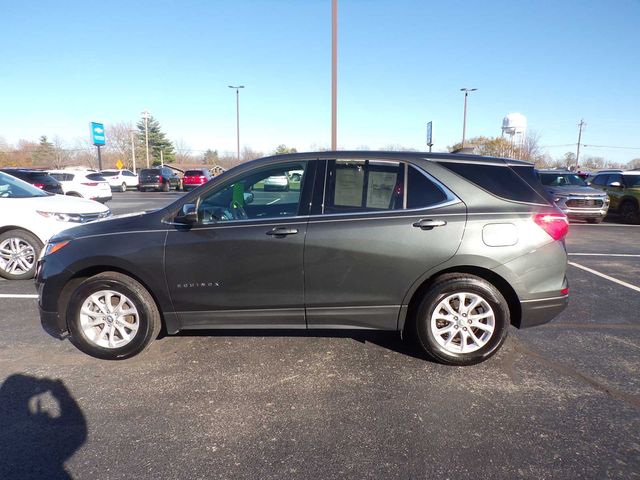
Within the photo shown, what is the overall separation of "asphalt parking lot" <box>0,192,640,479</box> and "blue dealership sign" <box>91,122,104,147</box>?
129ft

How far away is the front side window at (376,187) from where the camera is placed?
10.8ft

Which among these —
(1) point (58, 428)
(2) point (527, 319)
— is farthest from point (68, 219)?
(2) point (527, 319)

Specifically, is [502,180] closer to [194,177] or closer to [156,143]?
[194,177]

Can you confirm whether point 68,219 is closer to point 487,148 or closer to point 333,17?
point 333,17

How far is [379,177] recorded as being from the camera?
132 inches

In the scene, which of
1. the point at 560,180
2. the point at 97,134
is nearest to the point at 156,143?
the point at 97,134

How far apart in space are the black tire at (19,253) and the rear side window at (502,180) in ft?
19.5

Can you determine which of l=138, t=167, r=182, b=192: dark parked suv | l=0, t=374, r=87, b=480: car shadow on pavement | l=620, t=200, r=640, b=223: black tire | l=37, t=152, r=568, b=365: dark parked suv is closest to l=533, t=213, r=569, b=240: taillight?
l=37, t=152, r=568, b=365: dark parked suv

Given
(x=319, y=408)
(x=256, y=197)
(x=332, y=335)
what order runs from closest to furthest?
(x=319, y=408) → (x=256, y=197) → (x=332, y=335)

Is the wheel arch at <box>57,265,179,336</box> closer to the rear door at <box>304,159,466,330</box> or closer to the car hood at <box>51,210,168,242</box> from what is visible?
the car hood at <box>51,210,168,242</box>

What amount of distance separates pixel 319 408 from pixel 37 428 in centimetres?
182

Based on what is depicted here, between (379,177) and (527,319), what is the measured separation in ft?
5.67

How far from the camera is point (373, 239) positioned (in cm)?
319

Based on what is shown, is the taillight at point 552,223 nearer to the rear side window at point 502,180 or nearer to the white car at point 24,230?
the rear side window at point 502,180
